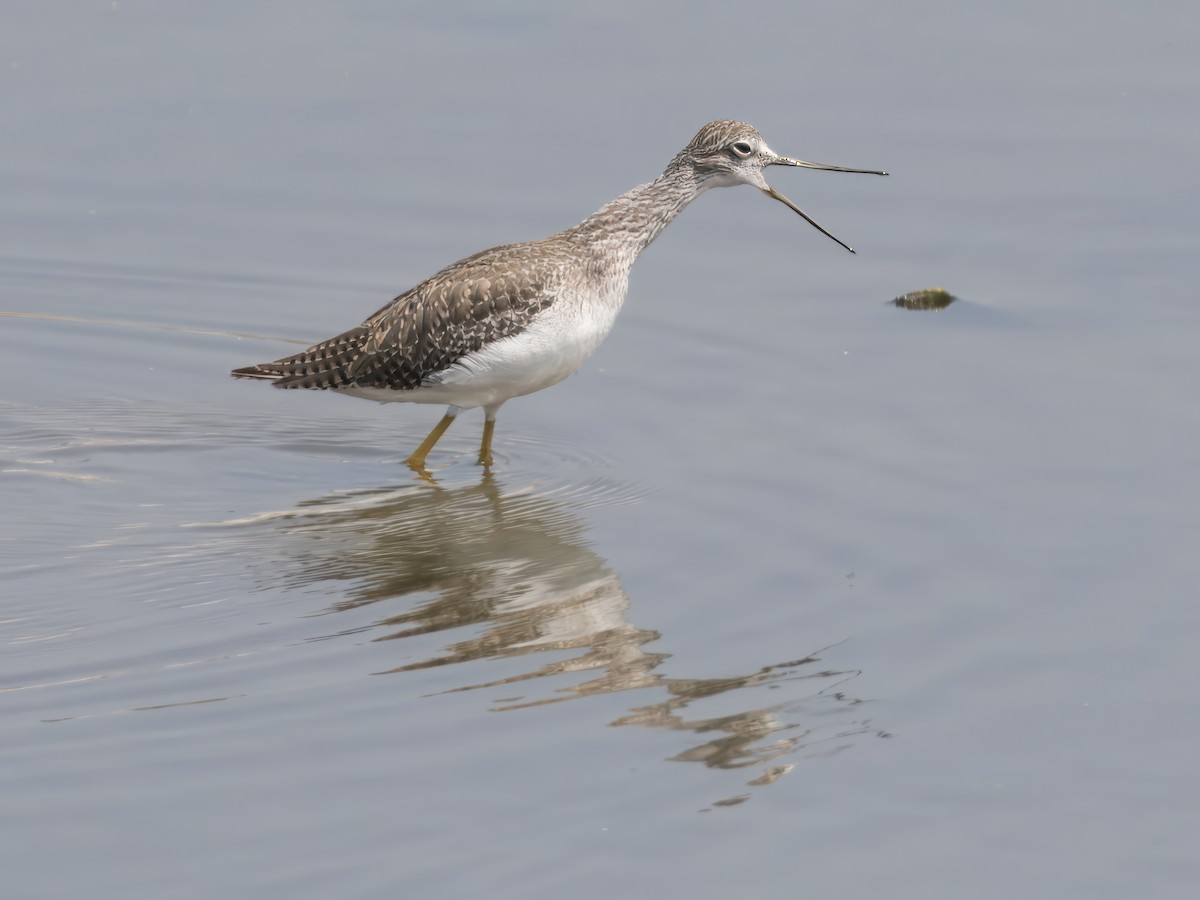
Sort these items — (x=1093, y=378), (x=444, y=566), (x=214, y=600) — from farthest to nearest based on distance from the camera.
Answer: (x=1093, y=378) < (x=444, y=566) < (x=214, y=600)

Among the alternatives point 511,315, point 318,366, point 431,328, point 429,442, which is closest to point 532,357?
point 511,315

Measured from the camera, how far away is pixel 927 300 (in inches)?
539

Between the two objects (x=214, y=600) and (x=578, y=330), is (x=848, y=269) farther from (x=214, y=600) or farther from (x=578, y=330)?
(x=214, y=600)

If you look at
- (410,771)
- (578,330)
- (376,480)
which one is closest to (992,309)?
(578,330)

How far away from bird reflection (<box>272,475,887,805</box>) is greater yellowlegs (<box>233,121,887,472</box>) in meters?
0.70

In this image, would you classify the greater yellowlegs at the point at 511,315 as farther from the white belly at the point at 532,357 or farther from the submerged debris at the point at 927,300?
the submerged debris at the point at 927,300

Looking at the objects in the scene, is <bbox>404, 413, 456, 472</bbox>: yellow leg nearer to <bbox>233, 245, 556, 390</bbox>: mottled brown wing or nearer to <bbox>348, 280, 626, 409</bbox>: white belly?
<bbox>348, 280, 626, 409</bbox>: white belly

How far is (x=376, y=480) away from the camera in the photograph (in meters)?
12.0

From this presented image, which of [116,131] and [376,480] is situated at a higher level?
[116,131]

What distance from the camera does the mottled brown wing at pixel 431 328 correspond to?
37.3 ft

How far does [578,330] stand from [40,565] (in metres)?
3.41

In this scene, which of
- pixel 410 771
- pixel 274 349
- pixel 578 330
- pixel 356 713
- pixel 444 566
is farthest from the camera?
pixel 274 349

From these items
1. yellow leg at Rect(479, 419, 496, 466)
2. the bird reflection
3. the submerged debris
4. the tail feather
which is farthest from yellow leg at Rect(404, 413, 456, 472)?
the submerged debris

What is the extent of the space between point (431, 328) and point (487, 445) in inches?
40.2
